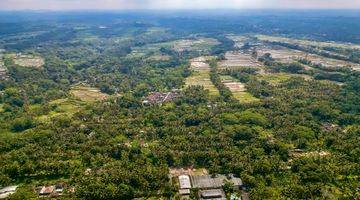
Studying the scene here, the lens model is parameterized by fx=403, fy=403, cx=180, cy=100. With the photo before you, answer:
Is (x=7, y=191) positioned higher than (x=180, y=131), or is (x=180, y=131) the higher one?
(x=180, y=131)

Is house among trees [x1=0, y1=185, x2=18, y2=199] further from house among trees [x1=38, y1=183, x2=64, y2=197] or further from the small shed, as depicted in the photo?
the small shed

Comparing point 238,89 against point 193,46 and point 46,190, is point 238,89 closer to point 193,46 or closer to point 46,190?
point 46,190

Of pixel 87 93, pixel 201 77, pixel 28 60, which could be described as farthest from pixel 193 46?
pixel 87 93

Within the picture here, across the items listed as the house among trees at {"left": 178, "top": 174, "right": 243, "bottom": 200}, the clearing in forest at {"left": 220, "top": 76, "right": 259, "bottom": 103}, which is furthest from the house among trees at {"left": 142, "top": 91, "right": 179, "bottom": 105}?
the house among trees at {"left": 178, "top": 174, "right": 243, "bottom": 200}

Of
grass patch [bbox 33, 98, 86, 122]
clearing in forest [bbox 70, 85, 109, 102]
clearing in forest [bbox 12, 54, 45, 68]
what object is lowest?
clearing in forest [bbox 12, 54, 45, 68]

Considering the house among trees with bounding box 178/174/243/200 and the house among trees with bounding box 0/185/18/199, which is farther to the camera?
the house among trees with bounding box 0/185/18/199

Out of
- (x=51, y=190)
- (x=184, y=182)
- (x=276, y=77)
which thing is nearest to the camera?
(x=51, y=190)

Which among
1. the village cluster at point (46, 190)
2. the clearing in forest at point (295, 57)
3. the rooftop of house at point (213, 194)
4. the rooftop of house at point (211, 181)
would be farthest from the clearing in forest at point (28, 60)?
the rooftop of house at point (213, 194)

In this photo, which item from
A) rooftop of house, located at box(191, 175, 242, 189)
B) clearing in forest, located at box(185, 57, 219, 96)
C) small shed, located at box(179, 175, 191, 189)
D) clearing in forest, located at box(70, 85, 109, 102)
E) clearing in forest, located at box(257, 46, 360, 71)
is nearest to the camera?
small shed, located at box(179, 175, 191, 189)
